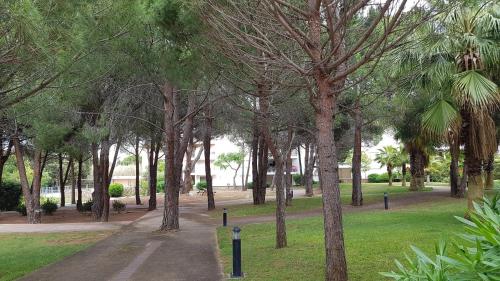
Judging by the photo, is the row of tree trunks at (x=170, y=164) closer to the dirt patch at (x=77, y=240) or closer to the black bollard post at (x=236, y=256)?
the dirt patch at (x=77, y=240)

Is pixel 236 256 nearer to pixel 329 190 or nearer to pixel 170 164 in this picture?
pixel 329 190

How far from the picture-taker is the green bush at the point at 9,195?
3609cm

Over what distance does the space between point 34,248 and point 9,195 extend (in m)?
23.4

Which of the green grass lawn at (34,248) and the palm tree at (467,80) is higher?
the palm tree at (467,80)

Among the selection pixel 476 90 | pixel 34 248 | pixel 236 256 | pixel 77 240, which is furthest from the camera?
pixel 77 240

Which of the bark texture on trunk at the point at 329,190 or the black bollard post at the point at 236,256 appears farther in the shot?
the black bollard post at the point at 236,256

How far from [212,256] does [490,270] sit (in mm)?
10418

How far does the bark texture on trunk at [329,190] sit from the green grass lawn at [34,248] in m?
6.93

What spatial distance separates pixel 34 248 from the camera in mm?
15555

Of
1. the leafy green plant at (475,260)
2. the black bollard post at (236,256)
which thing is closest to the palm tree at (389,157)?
the black bollard post at (236,256)

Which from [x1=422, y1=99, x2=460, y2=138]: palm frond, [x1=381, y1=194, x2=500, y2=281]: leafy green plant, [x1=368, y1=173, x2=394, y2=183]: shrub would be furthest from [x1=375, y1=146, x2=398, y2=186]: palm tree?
[x1=381, y1=194, x2=500, y2=281]: leafy green plant

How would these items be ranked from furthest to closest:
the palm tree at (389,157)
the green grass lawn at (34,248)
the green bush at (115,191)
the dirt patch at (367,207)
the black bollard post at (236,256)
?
the green bush at (115,191) < the palm tree at (389,157) < the dirt patch at (367,207) < the green grass lawn at (34,248) < the black bollard post at (236,256)

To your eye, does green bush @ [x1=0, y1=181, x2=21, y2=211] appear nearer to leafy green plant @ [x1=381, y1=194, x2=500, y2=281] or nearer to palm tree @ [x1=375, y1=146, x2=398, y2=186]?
palm tree @ [x1=375, y1=146, x2=398, y2=186]

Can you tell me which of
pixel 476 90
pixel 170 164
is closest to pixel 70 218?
pixel 170 164
